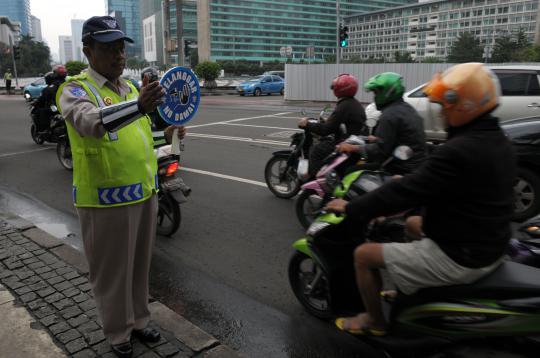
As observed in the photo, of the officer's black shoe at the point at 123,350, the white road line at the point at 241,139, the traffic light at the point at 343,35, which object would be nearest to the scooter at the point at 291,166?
the officer's black shoe at the point at 123,350

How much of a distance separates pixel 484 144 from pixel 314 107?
19164 mm

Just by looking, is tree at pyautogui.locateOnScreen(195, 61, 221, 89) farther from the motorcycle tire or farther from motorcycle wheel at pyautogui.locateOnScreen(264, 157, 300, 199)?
the motorcycle tire

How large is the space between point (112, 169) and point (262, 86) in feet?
97.4

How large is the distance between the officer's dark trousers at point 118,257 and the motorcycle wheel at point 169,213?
2061 mm

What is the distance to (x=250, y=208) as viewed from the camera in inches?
237

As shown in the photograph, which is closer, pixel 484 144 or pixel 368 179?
pixel 484 144

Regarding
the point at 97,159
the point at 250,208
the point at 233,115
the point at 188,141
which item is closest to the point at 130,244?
the point at 97,159

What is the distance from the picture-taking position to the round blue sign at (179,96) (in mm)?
2643

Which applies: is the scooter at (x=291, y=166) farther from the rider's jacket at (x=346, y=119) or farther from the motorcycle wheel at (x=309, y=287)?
the motorcycle wheel at (x=309, y=287)

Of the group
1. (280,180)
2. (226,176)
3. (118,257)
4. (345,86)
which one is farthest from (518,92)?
(118,257)

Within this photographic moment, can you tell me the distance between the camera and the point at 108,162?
2455 millimetres

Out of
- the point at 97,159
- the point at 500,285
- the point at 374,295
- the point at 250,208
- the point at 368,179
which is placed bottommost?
the point at 250,208

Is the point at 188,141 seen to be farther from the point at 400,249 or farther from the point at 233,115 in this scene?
the point at 400,249

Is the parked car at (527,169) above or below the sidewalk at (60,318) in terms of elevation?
above
